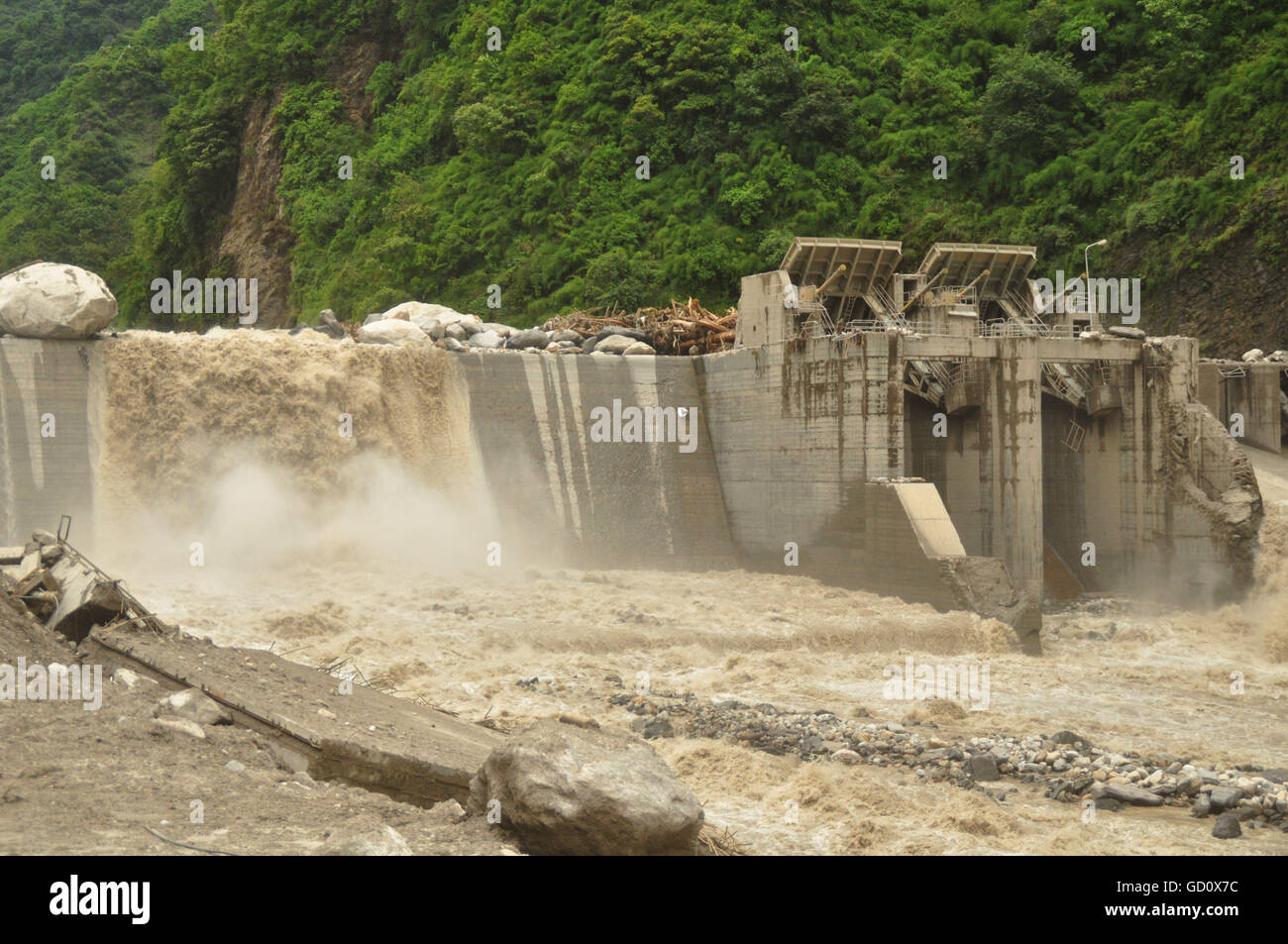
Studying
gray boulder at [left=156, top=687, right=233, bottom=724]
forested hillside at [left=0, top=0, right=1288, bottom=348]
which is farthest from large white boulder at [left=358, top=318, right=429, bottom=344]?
gray boulder at [left=156, top=687, right=233, bottom=724]

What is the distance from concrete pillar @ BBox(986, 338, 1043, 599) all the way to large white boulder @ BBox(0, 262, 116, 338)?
18.1 m

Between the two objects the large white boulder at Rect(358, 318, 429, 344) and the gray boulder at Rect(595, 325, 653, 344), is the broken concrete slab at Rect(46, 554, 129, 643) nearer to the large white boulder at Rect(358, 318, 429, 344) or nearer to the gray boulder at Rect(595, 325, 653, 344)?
the large white boulder at Rect(358, 318, 429, 344)

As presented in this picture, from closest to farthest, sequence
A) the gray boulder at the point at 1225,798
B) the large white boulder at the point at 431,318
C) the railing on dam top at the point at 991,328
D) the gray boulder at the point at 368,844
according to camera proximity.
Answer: the gray boulder at the point at 368,844 < the gray boulder at the point at 1225,798 < the railing on dam top at the point at 991,328 < the large white boulder at the point at 431,318

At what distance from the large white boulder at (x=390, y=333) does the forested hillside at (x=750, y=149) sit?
497 inches

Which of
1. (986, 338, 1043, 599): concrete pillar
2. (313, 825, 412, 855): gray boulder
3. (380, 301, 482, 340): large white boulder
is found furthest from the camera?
(380, 301, 482, 340): large white boulder

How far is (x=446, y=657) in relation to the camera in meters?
18.7

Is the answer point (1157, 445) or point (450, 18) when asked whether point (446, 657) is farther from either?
point (450, 18)

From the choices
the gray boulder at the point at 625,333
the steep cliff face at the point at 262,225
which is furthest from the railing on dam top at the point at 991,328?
the steep cliff face at the point at 262,225

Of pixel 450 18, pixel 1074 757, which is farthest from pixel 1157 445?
pixel 450 18

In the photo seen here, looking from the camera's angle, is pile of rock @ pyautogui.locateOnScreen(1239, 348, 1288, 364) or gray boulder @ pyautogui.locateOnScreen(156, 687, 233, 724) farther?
pile of rock @ pyautogui.locateOnScreen(1239, 348, 1288, 364)

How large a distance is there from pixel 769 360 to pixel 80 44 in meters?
68.7

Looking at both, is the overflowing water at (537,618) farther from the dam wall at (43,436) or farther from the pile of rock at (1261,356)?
the pile of rock at (1261,356)

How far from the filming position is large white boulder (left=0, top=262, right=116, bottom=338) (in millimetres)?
23094

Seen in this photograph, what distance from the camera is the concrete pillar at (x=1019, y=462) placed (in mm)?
25516
